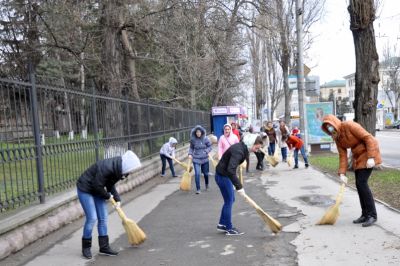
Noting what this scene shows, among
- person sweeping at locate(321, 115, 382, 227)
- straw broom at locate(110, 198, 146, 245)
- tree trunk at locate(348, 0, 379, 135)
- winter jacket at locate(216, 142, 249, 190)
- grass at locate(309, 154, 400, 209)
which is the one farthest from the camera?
tree trunk at locate(348, 0, 379, 135)

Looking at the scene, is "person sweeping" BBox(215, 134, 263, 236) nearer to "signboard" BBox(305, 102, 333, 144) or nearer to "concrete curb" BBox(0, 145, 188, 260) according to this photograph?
"concrete curb" BBox(0, 145, 188, 260)

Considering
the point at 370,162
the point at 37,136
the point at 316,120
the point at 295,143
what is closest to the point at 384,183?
the point at 370,162

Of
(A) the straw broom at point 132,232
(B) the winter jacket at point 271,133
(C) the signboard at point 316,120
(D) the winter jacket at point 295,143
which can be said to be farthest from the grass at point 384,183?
(C) the signboard at point 316,120

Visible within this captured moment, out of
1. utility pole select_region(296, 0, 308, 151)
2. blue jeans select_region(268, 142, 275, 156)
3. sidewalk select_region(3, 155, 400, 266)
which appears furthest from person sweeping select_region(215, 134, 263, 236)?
utility pole select_region(296, 0, 308, 151)

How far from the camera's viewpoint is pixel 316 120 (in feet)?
64.3

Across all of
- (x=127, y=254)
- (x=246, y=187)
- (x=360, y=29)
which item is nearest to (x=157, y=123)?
(x=246, y=187)

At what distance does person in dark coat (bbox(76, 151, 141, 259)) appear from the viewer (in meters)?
5.32

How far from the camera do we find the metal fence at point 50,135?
20.2 ft

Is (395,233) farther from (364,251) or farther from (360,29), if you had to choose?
(360,29)

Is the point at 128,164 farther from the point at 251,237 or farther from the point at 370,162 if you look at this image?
the point at 370,162

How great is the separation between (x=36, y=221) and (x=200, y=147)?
17.0ft

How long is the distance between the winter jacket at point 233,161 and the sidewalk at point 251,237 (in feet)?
2.66

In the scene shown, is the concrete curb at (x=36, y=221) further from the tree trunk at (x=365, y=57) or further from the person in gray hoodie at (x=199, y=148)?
the tree trunk at (x=365, y=57)

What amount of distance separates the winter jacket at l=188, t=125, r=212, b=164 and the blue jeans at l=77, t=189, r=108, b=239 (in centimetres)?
533
